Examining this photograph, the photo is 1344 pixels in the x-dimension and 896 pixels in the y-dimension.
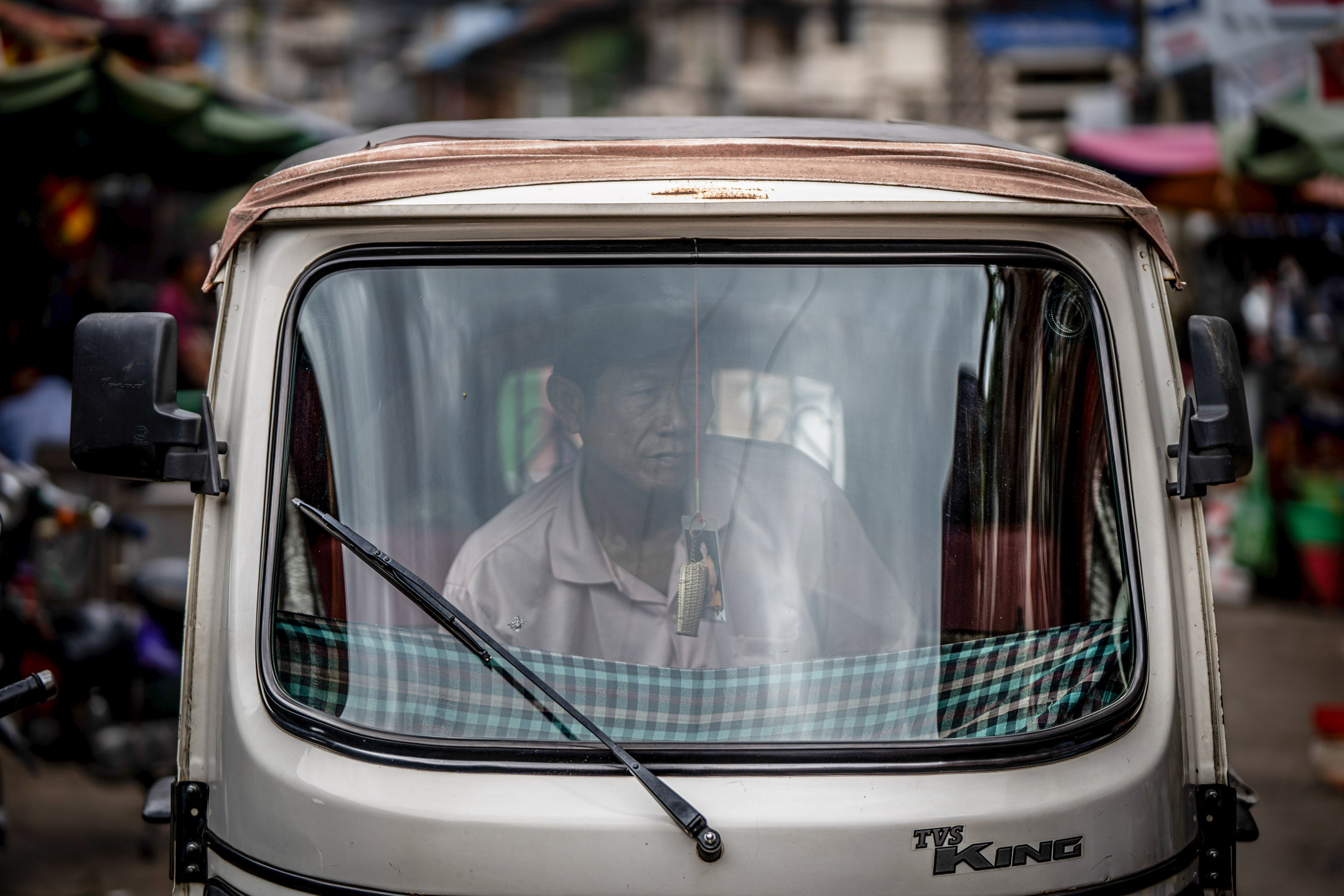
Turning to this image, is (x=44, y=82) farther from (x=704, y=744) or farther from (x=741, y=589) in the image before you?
(x=704, y=744)

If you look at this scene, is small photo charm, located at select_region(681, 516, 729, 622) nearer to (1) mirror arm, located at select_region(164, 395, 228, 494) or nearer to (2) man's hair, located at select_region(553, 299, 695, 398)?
(2) man's hair, located at select_region(553, 299, 695, 398)

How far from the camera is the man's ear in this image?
6.34ft

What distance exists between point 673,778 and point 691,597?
0.93ft

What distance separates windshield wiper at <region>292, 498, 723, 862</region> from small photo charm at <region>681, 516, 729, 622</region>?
253mm

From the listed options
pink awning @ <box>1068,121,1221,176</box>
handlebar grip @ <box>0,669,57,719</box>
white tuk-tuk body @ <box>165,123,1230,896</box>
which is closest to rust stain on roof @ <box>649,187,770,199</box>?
white tuk-tuk body @ <box>165,123,1230,896</box>

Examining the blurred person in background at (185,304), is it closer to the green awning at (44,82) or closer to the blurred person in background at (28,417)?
the blurred person in background at (28,417)

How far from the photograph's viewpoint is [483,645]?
68.8 inches

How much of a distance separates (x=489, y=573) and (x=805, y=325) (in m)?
0.63

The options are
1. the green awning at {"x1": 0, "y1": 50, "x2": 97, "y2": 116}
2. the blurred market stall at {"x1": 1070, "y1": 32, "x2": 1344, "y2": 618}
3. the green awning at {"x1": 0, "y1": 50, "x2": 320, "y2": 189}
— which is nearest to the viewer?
the green awning at {"x1": 0, "y1": 50, "x2": 97, "y2": 116}

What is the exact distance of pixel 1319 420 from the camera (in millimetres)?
9586

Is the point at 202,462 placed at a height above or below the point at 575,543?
above

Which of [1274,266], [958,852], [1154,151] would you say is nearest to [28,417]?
[958,852]

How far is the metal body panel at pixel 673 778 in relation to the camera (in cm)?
164

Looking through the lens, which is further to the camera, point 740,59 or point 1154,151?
point 740,59
